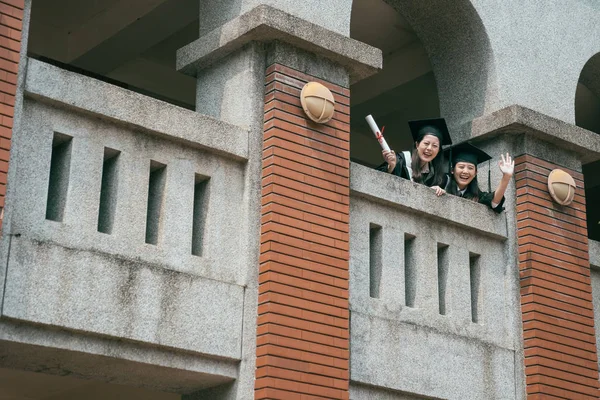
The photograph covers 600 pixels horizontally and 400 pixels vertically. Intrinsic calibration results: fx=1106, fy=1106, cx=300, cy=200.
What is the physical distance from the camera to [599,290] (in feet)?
43.8

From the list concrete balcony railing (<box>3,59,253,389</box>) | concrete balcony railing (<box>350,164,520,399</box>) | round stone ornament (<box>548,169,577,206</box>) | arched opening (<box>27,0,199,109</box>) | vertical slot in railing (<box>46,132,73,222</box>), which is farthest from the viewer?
arched opening (<box>27,0,199,109</box>)

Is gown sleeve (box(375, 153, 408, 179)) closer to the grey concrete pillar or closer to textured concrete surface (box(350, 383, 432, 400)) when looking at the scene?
the grey concrete pillar

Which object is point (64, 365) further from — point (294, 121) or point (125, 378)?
point (294, 121)

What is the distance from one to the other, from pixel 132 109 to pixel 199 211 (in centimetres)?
116

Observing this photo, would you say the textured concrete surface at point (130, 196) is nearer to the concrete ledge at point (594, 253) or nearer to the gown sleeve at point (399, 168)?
the gown sleeve at point (399, 168)

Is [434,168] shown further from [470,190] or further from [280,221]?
[280,221]

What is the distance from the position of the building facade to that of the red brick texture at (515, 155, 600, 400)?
25 millimetres

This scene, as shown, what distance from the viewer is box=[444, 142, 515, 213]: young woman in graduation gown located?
1235 centimetres

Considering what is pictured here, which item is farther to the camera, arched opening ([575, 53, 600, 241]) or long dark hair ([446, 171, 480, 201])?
arched opening ([575, 53, 600, 241])

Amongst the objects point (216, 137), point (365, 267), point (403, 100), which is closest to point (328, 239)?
point (365, 267)

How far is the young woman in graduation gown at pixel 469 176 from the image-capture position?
1235cm

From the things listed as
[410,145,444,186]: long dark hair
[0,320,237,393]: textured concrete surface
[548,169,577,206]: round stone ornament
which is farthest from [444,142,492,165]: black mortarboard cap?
[0,320,237,393]: textured concrete surface

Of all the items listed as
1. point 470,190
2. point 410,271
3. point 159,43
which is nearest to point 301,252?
point 410,271

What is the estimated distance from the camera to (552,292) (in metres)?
12.3
